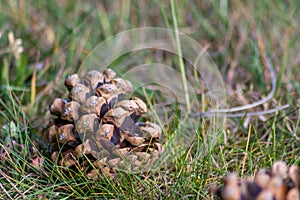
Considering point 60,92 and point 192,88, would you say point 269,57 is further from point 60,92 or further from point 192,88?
point 60,92


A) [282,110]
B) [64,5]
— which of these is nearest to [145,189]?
[282,110]

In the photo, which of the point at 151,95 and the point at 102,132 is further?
the point at 151,95

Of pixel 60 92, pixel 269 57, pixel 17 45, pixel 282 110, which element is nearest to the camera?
pixel 282 110

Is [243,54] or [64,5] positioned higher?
[64,5]

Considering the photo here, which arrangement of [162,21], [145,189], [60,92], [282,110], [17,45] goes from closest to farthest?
[145,189], [282,110], [60,92], [17,45], [162,21]
